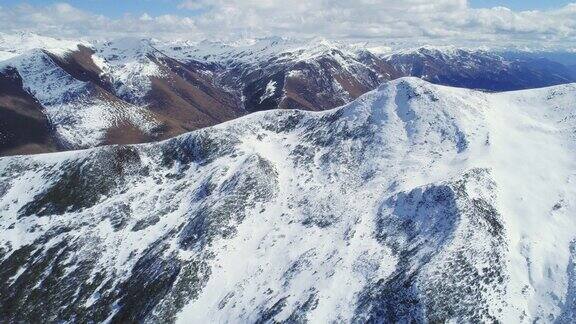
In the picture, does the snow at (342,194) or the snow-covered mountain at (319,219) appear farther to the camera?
the snow at (342,194)

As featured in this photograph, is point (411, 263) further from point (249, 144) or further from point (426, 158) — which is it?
point (249, 144)

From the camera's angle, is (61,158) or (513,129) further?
(61,158)

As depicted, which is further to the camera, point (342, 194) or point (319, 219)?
point (342, 194)

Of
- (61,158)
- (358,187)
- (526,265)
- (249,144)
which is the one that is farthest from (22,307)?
(526,265)

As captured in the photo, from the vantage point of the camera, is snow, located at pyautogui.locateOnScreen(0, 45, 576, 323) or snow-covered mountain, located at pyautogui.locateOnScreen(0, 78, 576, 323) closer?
snow-covered mountain, located at pyautogui.locateOnScreen(0, 78, 576, 323)

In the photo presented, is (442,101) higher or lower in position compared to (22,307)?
higher

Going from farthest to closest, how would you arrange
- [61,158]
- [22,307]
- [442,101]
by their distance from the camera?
[61,158]
[442,101]
[22,307]

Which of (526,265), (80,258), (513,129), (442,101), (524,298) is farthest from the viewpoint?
(442,101)

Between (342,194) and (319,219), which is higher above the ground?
(342,194)
